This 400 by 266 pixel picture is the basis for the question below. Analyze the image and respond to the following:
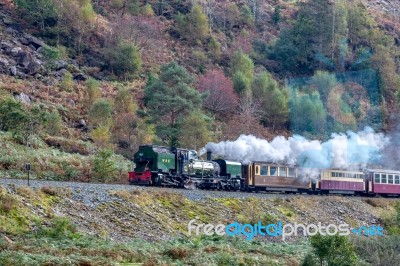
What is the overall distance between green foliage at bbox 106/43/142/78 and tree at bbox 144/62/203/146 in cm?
1817

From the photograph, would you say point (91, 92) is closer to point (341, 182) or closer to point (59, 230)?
point (341, 182)

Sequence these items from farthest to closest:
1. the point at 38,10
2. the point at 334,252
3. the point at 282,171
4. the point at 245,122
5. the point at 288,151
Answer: the point at 38,10, the point at 245,122, the point at 288,151, the point at 282,171, the point at 334,252

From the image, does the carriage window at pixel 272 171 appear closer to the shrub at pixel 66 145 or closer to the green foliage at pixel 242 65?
the shrub at pixel 66 145

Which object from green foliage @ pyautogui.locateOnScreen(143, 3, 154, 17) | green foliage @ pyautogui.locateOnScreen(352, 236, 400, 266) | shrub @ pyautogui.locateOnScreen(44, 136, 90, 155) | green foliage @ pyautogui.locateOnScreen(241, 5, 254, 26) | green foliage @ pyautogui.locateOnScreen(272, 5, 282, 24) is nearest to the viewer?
green foliage @ pyautogui.locateOnScreen(352, 236, 400, 266)

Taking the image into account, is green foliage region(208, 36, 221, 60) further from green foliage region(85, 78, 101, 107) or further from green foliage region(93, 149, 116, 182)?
green foliage region(93, 149, 116, 182)

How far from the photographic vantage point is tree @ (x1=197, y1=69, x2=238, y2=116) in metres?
69.8

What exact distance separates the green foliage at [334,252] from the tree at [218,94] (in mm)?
48883

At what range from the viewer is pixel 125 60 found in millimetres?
72250

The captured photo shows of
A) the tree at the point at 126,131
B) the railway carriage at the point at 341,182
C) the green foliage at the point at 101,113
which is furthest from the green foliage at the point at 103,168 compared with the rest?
the green foliage at the point at 101,113

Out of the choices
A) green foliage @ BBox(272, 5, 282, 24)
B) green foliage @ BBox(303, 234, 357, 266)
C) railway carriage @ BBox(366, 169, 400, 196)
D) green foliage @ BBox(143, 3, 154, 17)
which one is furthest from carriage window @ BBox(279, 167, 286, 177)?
green foliage @ BBox(272, 5, 282, 24)

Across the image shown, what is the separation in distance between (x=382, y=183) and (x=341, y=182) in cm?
400

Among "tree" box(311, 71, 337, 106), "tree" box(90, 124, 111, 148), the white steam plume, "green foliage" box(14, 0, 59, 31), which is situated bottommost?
the white steam plume

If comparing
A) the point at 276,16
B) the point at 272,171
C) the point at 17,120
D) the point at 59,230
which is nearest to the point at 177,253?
the point at 59,230

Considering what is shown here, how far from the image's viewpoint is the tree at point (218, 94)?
229 feet
